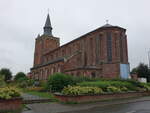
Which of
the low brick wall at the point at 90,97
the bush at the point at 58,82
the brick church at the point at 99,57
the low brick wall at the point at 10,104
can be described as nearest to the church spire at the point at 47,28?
the brick church at the point at 99,57

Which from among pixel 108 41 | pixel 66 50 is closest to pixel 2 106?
pixel 108 41

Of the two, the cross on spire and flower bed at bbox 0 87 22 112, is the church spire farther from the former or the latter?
flower bed at bbox 0 87 22 112

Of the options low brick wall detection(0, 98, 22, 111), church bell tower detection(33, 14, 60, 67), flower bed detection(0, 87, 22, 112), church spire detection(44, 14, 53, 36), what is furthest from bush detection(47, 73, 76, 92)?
church spire detection(44, 14, 53, 36)

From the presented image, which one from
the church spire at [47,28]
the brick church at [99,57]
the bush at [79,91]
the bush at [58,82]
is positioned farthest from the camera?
the church spire at [47,28]

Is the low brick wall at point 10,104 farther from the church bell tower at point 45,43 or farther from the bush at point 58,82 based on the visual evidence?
the church bell tower at point 45,43

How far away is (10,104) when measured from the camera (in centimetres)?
1031

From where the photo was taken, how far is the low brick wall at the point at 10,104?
1003 cm

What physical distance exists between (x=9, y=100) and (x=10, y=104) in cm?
29

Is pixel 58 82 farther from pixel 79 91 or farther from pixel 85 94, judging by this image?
pixel 85 94

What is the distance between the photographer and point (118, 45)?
3638 centimetres

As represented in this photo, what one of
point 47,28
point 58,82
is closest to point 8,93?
point 58,82

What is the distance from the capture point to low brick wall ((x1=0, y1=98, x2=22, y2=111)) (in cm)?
1003

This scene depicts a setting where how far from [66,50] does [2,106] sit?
41.2 metres

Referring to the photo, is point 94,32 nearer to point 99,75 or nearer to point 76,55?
point 76,55
